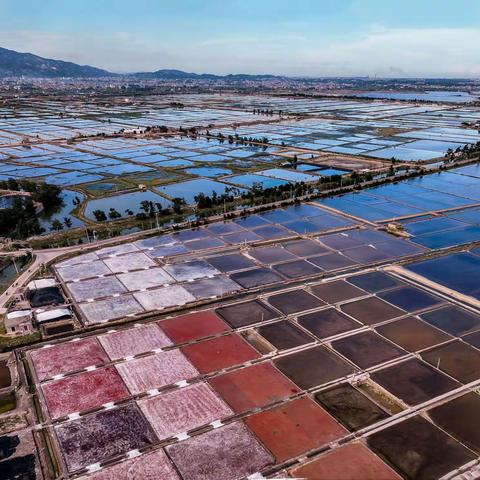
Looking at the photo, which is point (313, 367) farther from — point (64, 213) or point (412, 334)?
point (64, 213)

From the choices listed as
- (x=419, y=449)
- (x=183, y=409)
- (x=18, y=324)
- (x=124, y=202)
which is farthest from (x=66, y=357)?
(x=124, y=202)

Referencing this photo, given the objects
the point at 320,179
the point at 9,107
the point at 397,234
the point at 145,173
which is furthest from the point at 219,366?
the point at 9,107

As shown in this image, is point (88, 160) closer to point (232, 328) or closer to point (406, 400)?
point (232, 328)

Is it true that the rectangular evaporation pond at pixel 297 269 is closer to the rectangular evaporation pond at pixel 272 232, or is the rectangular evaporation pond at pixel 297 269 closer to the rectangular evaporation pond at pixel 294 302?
the rectangular evaporation pond at pixel 294 302

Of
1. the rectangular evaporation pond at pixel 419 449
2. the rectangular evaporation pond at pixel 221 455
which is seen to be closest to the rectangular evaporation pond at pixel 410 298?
the rectangular evaporation pond at pixel 419 449

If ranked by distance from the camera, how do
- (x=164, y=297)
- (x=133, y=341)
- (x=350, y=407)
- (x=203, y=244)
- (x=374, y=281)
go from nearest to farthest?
(x=350, y=407)
(x=133, y=341)
(x=164, y=297)
(x=374, y=281)
(x=203, y=244)

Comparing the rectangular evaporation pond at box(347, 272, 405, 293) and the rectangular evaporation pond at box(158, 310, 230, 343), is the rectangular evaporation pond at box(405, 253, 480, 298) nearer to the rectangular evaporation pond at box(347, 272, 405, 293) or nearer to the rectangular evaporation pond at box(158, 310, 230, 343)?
the rectangular evaporation pond at box(347, 272, 405, 293)
